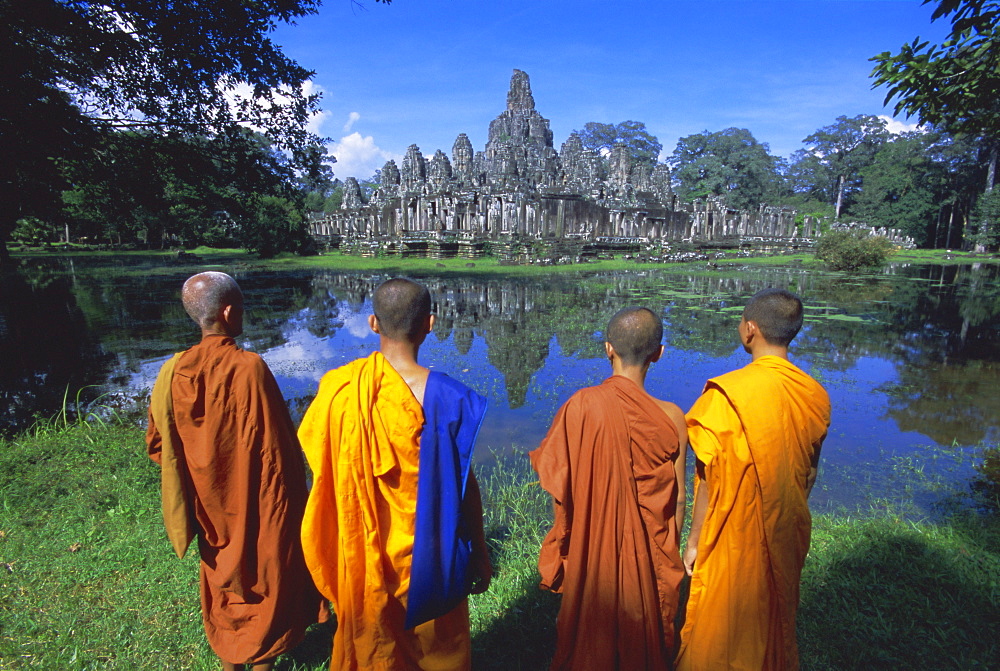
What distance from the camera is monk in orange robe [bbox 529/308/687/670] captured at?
1.83 meters

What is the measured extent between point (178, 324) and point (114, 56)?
252 inches

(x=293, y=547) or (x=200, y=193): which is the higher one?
Result: (x=200, y=193)

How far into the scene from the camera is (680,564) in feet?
6.11

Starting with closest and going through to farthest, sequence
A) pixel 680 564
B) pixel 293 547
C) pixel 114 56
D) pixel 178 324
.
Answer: pixel 680 564 → pixel 293 547 → pixel 114 56 → pixel 178 324

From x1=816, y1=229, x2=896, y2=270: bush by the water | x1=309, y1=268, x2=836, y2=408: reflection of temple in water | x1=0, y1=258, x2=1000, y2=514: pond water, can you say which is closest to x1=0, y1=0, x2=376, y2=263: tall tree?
x1=0, y1=258, x2=1000, y2=514: pond water

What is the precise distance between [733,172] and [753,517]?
56746 millimetres

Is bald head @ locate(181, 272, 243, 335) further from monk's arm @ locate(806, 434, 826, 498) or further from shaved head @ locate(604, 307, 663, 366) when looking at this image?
monk's arm @ locate(806, 434, 826, 498)

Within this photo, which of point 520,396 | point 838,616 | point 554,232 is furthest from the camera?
point 554,232

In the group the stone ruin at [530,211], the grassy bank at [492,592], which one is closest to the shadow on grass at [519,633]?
the grassy bank at [492,592]

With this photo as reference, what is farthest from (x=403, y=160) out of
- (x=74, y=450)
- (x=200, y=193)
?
(x=74, y=450)

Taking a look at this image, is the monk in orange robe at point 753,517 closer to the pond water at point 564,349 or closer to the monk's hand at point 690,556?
the monk's hand at point 690,556

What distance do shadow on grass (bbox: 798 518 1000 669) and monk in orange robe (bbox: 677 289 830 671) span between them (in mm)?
639

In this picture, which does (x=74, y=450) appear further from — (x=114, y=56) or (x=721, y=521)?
(x=721, y=521)

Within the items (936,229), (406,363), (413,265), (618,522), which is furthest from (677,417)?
(936,229)
